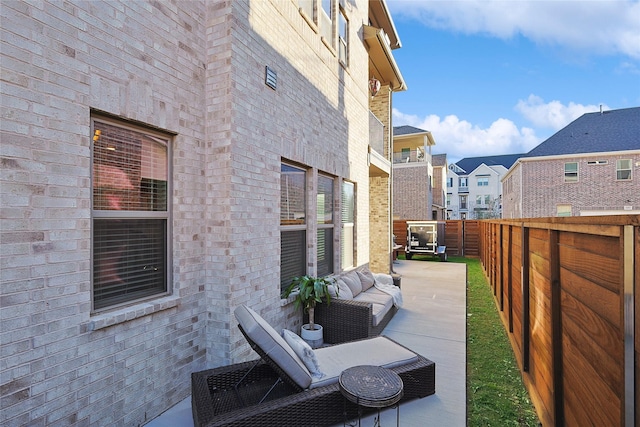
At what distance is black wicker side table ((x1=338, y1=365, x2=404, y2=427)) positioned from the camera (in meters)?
2.53

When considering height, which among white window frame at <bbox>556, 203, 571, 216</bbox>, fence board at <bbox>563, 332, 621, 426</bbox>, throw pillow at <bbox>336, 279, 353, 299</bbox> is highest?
white window frame at <bbox>556, 203, 571, 216</bbox>

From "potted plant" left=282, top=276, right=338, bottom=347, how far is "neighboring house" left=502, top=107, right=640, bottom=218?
2211cm

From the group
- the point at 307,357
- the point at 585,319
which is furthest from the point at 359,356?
the point at 585,319

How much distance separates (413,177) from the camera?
25047 mm

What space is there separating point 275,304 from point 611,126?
2761 centimetres

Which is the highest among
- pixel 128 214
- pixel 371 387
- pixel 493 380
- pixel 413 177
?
pixel 413 177

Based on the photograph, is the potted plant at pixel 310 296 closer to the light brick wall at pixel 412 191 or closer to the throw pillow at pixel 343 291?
the throw pillow at pixel 343 291

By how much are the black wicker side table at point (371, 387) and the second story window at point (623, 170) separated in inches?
993

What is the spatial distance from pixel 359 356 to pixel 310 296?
1.38 metres

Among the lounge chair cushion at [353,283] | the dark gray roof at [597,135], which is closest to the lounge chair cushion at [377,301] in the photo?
the lounge chair cushion at [353,283]

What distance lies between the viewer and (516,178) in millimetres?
25062

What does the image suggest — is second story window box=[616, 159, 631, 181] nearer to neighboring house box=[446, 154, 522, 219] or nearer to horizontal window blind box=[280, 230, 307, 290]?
horizontal window blind box=[280, 230, 307, 290]

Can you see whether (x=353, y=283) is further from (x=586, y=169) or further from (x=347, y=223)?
(x=586, y=169)

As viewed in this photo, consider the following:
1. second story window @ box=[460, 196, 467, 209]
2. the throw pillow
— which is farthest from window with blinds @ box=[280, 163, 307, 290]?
second story window @ box=[460, 196, 467, 209]
